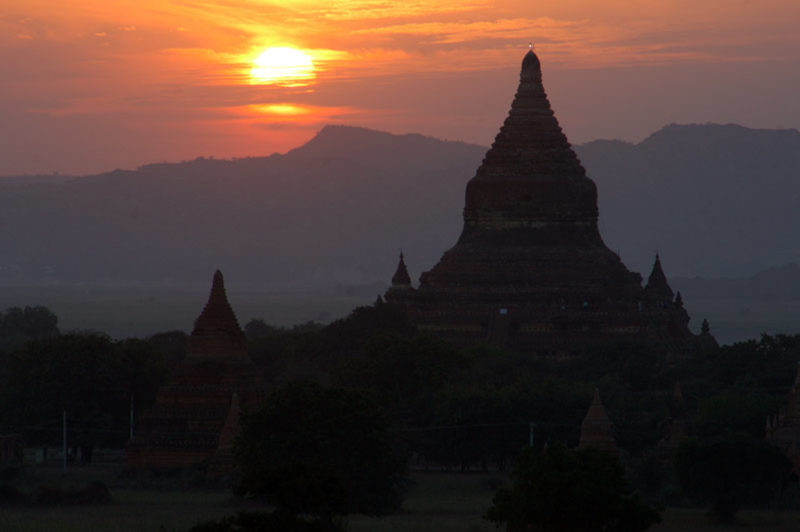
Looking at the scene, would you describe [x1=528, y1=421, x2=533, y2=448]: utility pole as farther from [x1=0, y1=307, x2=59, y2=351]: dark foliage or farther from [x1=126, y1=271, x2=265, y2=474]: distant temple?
[x1=0, y1=307, x2=59, y2=351]: dark foliage

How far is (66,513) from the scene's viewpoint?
5669 cm

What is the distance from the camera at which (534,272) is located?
96.4 metres

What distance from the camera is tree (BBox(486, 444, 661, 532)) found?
4609 centimetres

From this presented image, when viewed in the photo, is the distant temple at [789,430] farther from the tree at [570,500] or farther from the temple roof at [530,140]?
the temple roof at [530,140]

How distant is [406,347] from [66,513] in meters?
22.4

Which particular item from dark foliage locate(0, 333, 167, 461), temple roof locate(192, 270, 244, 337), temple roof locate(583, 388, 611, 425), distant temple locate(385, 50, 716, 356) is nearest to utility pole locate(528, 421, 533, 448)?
temple roof locate(583, 388, 611, 425)

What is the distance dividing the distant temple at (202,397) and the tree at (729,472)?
556 inches

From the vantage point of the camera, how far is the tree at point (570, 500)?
46094 millimetres

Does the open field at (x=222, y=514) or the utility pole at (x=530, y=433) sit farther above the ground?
the utility pole at (x=530, y=433)

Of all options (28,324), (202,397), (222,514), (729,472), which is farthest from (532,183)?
(222,514)

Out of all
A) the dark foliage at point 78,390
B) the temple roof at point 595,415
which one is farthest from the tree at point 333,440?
the dark foliage at point 78,390

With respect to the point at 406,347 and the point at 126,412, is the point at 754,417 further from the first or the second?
the point at 126,412

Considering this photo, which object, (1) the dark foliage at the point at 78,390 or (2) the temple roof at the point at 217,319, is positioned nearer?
(2) the temple roof at the point at 217,319

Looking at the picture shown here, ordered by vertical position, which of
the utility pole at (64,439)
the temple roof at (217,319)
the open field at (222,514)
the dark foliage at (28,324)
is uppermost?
the dark foliage at (28,324)
